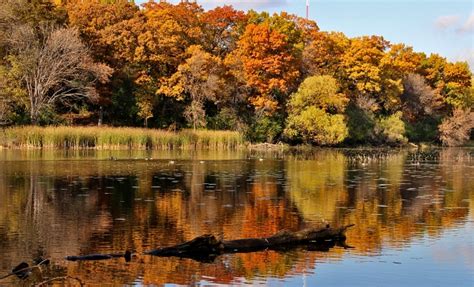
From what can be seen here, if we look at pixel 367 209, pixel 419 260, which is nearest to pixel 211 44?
pixel 367 209

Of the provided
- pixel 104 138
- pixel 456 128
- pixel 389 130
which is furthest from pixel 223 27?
pixel 456 128

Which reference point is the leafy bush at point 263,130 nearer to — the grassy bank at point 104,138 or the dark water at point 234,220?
the grassy bank at point 104,138

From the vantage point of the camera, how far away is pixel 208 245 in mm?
12961

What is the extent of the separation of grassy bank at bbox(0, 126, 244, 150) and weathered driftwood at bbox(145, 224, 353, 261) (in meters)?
35.3

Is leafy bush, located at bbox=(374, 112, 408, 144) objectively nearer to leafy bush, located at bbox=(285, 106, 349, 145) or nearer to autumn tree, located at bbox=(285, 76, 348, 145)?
autumn tree, located at bbox=(285, 76, 348, 145)

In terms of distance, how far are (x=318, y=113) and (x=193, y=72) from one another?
11821 millimetres

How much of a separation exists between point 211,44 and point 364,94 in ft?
57.6

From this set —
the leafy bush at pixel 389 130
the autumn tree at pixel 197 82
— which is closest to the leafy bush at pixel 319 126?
the autumn tree at pixel 197 82

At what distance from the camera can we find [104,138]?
48844mm

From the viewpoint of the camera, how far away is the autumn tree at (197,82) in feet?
197

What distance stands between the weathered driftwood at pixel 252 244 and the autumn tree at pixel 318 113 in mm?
46571

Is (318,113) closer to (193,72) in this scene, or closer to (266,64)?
(266,64)

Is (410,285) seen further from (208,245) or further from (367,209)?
(367,209)

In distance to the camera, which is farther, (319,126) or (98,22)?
(319,126)
